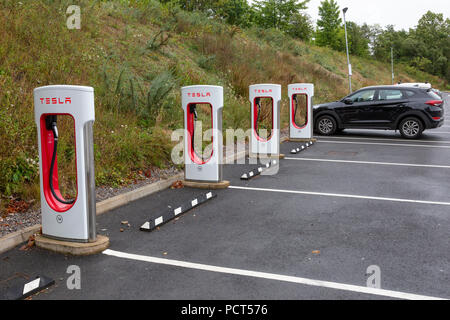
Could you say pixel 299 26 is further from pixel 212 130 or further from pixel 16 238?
pixel 16 238

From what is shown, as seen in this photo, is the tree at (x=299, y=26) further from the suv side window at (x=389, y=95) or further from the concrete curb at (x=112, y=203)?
the concrete curb at (x=112, y=203)

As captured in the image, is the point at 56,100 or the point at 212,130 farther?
the point at 212,130

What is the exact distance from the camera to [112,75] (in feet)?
36.0

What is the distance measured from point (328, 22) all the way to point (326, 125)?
6431 cm

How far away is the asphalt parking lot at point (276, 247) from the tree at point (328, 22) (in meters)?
69.1

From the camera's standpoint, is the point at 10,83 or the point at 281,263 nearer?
the point at 281,263

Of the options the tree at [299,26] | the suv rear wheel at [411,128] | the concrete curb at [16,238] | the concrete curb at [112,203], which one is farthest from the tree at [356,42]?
the concrete curb at [16,238]

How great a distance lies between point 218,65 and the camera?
17953mm

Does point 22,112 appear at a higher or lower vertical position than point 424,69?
lower

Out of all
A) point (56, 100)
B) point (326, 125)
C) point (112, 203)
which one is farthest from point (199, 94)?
point (326, 125)
